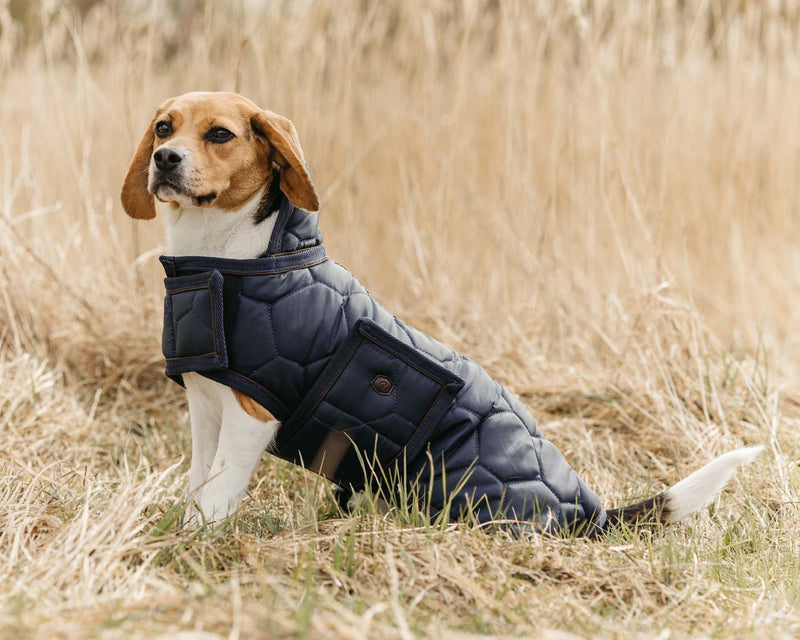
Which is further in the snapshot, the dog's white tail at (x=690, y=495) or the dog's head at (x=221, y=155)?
the dog's white tail at (x=690, y=495)

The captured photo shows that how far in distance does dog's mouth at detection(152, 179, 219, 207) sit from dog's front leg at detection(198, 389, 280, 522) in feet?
1.48

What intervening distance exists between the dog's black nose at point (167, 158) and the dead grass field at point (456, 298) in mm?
723

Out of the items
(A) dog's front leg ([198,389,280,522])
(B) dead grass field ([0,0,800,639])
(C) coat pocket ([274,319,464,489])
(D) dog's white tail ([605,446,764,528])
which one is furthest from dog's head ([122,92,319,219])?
(D) dog's white tail ([605,446,764,528])

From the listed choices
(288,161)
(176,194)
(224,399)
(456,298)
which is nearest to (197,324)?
(224,399)

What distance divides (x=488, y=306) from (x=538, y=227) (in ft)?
1.72

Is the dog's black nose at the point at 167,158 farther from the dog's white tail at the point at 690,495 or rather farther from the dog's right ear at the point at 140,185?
the dog's white tail at the point at 690,495

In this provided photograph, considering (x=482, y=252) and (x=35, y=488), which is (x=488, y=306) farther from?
(x=35, y=488)

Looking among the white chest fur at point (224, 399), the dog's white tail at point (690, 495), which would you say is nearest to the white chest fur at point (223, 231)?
the white chest fur at point (224, 399)

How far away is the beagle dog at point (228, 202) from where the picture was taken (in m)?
1.97

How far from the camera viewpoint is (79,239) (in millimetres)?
3623

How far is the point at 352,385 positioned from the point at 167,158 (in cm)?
67

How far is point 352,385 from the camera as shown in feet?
6.60

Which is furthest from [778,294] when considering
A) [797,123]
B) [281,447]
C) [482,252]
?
[281,447]

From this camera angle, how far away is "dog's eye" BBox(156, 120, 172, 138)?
2.04 m
